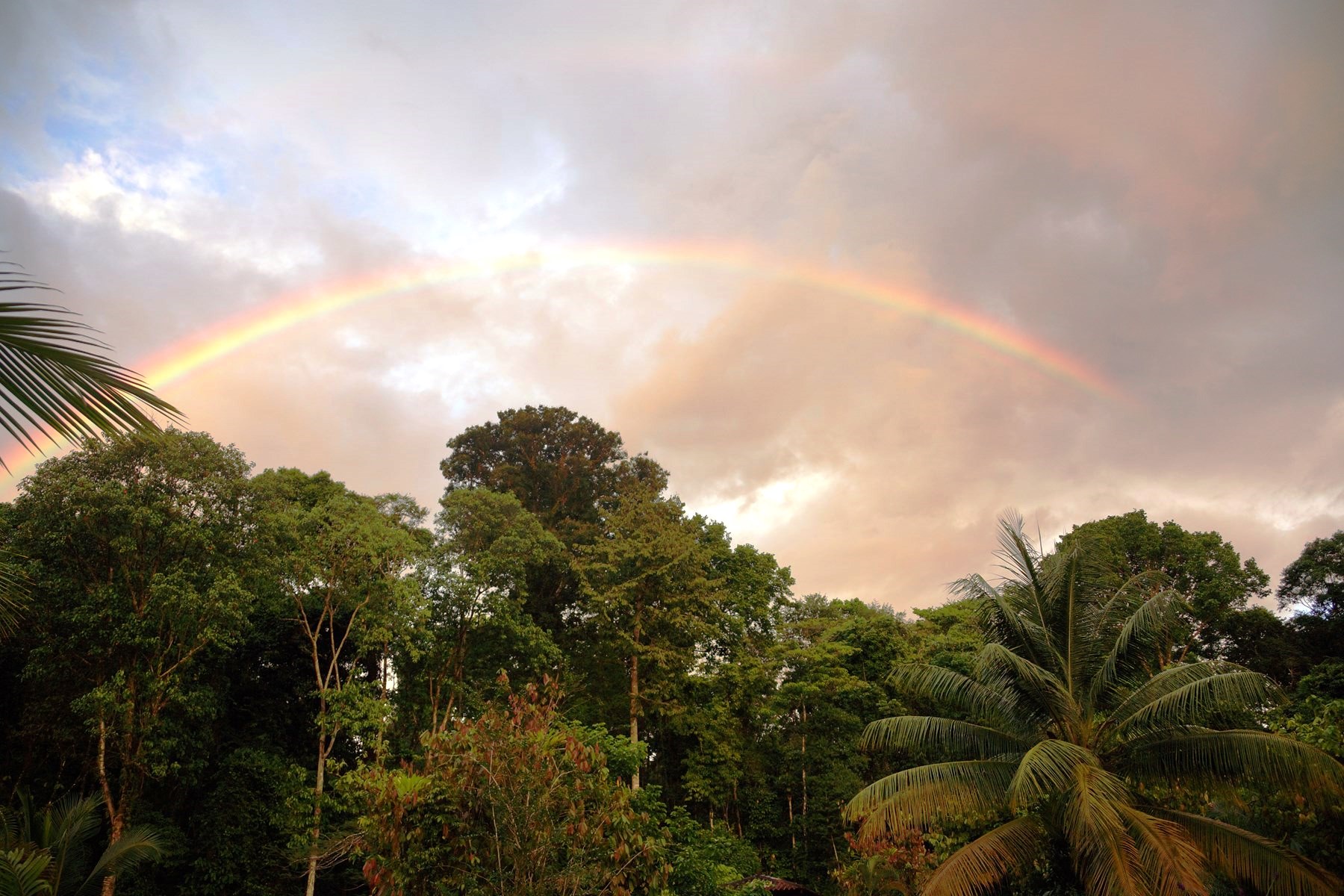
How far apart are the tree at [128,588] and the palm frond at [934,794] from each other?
13897 mm

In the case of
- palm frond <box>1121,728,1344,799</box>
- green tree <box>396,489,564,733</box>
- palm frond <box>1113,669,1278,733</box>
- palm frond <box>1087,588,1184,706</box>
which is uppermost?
green tree <box>396,489,564,733</box>

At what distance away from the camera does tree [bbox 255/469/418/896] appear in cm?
2030

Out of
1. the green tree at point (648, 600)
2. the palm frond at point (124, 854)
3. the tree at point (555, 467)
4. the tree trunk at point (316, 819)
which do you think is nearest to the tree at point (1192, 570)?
the green tree at point (648, 600)

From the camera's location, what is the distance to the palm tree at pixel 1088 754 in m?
9.68

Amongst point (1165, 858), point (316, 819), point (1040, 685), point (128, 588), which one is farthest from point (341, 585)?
point (1165, 858)

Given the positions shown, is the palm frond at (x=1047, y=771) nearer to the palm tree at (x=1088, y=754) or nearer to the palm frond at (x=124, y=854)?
the palm tree at (x=1088, y=754)

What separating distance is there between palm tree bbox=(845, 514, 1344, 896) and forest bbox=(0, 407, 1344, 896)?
0.16ft

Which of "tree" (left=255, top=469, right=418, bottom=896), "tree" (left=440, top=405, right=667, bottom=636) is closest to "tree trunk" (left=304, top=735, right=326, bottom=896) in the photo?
"tree" (left=255, top=469, right=418, bottom=896)

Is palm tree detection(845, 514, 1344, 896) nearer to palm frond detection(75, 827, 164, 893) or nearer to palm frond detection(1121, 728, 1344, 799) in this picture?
palm frond detection(1121, 728, 1344, 799)

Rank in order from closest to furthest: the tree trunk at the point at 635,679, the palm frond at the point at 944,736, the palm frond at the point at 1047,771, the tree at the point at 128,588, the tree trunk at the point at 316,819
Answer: the palm frond at the point at 1047,771 → the palm frond at the point at 944,736 → the tree at the point at 128,588 → the tree trunk at the point at 316,819 → the tree trunk at the point at 635,679

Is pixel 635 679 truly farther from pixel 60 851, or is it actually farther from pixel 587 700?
pixel 60 851

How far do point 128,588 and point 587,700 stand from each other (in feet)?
46.8

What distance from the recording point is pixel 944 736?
12.6 meters

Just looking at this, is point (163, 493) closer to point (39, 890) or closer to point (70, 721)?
point (70, 721)
